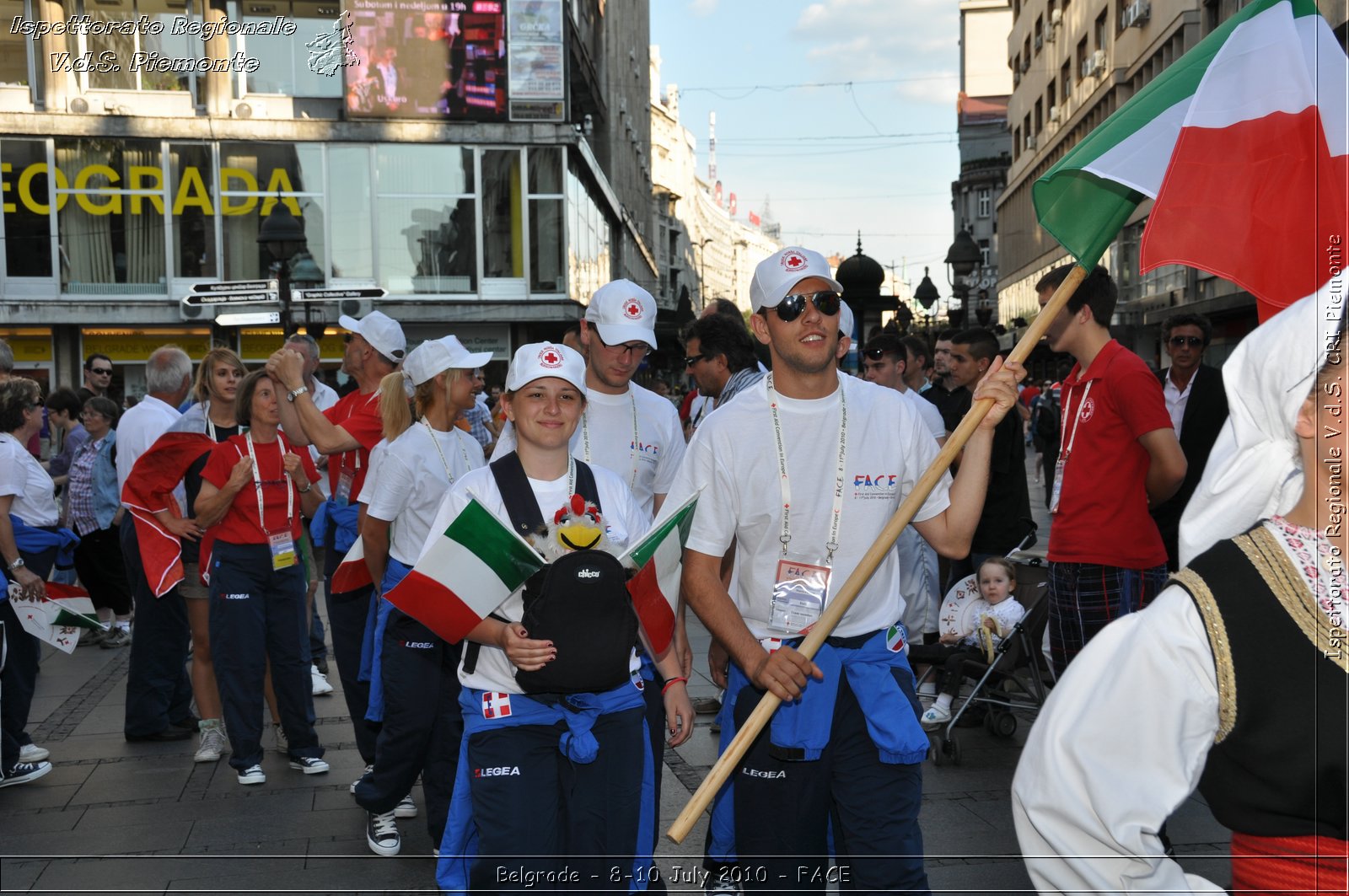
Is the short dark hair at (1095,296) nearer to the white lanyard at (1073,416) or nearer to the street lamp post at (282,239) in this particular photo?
the white lanyard at (1073,416)

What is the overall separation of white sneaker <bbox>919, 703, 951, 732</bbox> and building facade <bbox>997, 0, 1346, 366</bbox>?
12288mm

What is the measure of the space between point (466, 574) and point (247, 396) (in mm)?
3567

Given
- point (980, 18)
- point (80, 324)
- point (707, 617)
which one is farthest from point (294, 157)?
point (707, 617)

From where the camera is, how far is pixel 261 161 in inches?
1052

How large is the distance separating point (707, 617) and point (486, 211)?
2524 centimetres

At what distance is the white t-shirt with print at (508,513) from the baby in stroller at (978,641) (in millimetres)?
3291

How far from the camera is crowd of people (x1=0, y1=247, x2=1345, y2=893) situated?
1.83 meters

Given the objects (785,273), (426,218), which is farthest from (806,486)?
(426,218)

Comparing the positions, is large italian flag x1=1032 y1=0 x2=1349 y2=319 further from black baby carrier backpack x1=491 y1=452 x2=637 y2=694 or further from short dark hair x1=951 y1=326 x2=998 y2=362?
short dark hair x1=951 y1=326 x2=998 y2=362

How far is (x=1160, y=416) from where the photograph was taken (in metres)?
4.69

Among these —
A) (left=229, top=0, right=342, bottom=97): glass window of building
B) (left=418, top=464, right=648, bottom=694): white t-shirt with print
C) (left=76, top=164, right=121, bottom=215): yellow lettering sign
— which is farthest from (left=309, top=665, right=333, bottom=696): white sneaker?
(left=76, top=164, right=121, bottom=215): yellow lettering sign

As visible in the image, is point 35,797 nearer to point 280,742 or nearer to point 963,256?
point 280,742

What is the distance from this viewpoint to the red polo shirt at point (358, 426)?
6.32m

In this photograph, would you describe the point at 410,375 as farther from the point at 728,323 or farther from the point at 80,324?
the point at 80,324
